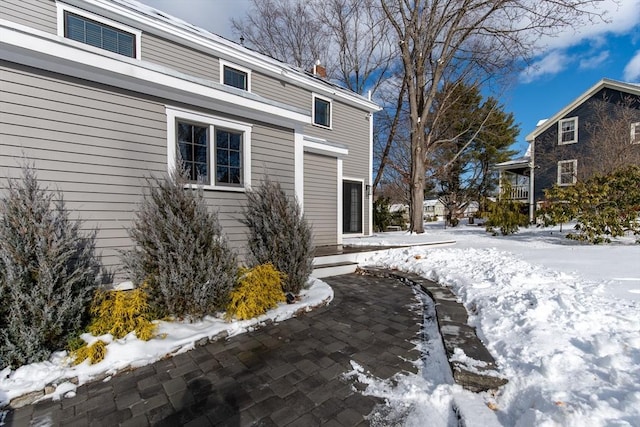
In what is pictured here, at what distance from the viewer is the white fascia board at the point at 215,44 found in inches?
240

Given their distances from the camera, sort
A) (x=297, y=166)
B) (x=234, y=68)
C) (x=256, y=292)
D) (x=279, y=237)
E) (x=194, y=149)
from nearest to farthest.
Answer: (x=256, y=292) → (x=279, y=237) → (x=194, y=149) → (x=297, y=166) → (x=234, y=68)

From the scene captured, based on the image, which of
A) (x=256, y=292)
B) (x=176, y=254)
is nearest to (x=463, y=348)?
(x=256, y=292)

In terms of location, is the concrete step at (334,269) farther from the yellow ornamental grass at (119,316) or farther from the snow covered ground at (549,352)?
the yellow ornamental grass at (119,316)

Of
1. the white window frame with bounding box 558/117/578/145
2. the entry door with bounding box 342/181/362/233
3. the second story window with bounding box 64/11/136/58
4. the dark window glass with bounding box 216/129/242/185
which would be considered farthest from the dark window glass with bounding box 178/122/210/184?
the white window frame with bounding box 558/117/578/145

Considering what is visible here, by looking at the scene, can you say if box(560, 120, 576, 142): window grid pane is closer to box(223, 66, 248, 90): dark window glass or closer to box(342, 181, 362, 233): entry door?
box(342, 181, 362, 233): entry door

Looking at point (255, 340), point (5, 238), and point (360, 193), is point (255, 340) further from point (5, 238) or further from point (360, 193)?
point (360, 193)

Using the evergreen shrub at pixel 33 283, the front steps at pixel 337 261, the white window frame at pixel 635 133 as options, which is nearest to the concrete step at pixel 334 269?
the front steps at pixel 337 261

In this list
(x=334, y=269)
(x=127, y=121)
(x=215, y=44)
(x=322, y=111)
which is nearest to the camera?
(x=127, y=121)

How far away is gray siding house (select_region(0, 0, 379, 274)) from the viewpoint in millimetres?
3096

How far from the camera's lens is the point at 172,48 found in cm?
720

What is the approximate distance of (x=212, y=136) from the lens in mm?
4430

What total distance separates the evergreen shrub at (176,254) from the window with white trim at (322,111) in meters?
7.81

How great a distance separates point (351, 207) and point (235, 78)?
5791 mm

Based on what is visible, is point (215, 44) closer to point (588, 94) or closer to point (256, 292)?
point (256, 292)
